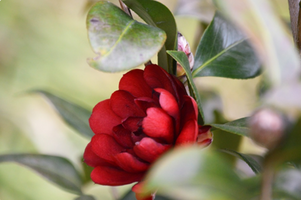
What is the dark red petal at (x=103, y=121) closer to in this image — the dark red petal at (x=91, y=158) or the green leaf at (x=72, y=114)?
the dark red petal at (x=91, y=158)

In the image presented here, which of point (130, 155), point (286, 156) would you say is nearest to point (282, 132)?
point (286, 156)

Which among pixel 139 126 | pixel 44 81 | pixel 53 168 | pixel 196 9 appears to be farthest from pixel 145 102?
pixel 44 81

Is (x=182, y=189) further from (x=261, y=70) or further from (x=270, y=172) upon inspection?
(x=261, y=70)

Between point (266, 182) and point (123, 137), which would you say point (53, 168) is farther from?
point (266, 182)

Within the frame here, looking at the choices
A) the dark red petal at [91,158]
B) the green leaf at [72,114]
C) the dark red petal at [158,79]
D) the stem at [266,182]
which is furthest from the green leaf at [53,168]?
Result: the stem at [266,182]

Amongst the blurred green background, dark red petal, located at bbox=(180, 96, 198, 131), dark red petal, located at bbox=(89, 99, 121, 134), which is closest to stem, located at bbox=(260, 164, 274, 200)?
dark red petal, located at bbox=(180, 96, 198, 131)

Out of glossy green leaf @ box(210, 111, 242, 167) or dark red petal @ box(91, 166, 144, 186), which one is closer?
dark red petal @ box(91, 166, 144, 186)

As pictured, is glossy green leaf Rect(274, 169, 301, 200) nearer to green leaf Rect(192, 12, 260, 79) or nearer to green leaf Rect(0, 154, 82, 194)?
green leaf Rect(192, 12, 260, 79)
